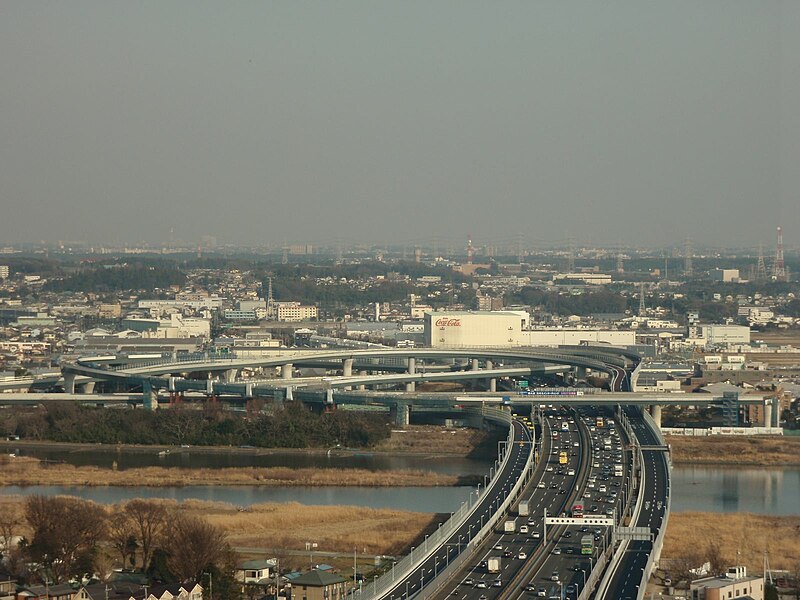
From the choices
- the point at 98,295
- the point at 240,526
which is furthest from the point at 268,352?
the point at 98,295

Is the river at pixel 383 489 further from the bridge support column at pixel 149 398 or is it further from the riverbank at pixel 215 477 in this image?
the bridge support column at pixel 149 398

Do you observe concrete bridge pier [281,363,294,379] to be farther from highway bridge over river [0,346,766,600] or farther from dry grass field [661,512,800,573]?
dry grass field [661,512,800,573]

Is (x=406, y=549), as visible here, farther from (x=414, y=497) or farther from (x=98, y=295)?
(x=98, y=295)

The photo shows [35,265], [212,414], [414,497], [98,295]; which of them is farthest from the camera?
[35,265]

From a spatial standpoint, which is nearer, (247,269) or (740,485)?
(740,485)

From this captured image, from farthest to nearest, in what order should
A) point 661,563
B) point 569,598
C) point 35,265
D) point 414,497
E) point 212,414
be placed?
point 35,265 < point 212,414 < point 414,497 < point 661,563 < point 569,598

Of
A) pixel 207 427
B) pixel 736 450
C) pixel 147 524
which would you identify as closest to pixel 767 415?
pixel 736 450

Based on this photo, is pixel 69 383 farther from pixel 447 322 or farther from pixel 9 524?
pixel 9 524
